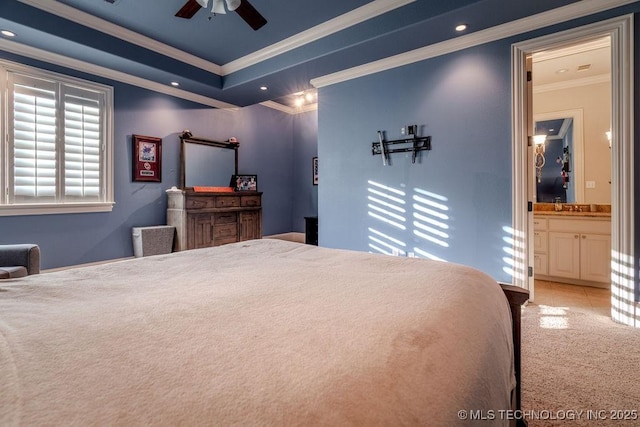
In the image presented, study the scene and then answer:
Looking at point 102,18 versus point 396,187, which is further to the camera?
point 396,187

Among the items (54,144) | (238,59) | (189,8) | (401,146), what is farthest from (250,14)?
(54,144)

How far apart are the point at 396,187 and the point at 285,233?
3.34 meters

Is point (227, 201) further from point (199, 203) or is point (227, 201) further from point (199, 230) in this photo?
A: point (199, 230)

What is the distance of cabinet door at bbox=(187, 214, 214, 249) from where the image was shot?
4.49 metres

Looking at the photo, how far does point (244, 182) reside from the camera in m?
5.67

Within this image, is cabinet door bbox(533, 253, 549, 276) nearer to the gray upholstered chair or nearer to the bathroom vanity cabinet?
the bathroom vanity cabinet

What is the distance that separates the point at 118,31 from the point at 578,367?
5115 mm

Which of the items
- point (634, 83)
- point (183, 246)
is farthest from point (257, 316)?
point (183, 246)

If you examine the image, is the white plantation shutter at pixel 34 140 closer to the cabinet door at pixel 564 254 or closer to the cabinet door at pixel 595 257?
the cabinet door at pixel 564 254

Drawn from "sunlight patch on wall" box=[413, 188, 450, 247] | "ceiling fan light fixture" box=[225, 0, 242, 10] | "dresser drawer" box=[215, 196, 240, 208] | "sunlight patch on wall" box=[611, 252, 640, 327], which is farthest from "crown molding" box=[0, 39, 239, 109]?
"sunlight patch on wall" box=[611, 252, 640, 327]

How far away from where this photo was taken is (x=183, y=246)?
444cm

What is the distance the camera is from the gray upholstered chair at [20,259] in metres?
2.51

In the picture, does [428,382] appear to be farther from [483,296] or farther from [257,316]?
[483,296]

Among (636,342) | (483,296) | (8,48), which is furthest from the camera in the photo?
(8,48)
